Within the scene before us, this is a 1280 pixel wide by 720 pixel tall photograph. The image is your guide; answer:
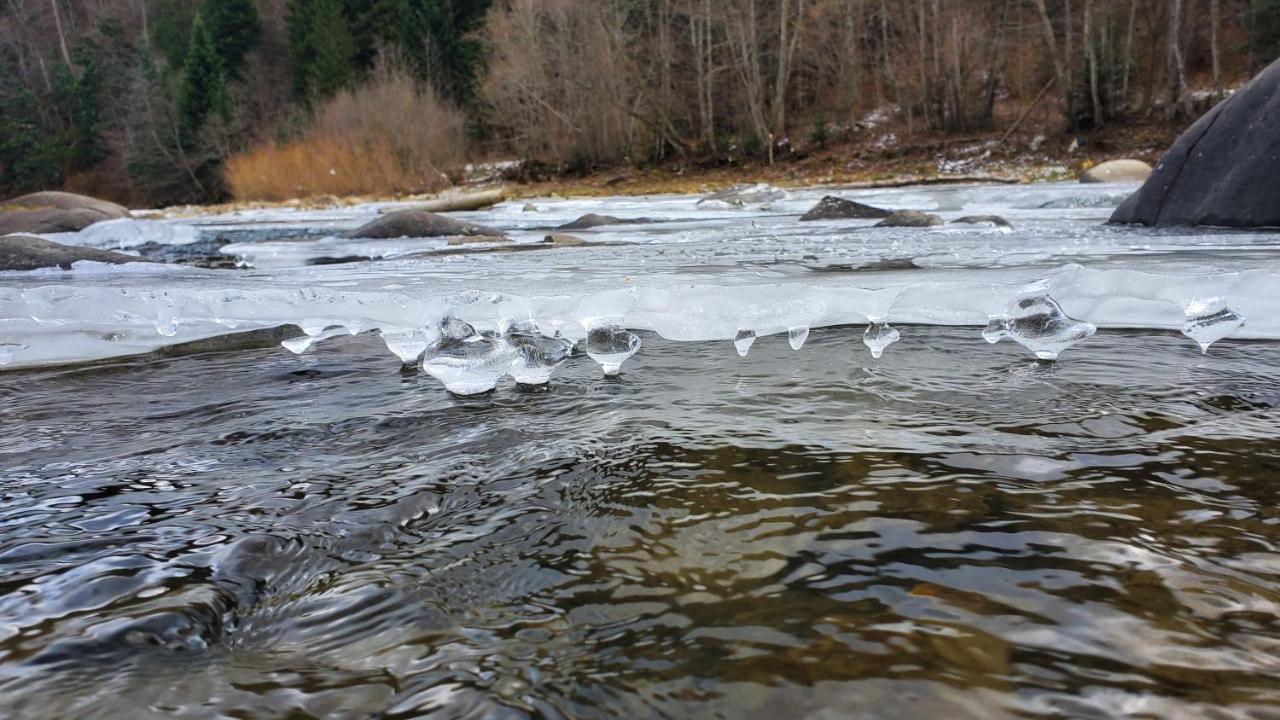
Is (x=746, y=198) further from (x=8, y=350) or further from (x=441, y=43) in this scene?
(x=441, y=43)

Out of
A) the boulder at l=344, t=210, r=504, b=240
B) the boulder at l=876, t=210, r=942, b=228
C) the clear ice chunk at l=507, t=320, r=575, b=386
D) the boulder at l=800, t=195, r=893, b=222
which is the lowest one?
the clear ice chunk at l=507, t=320, r=575, b=386

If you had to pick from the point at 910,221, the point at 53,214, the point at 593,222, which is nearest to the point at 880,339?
the point at 910,221

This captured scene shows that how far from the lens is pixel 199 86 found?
136 ft

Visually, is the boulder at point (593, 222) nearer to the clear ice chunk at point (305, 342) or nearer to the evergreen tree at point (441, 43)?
the clear ice chunk at point (305, 342)

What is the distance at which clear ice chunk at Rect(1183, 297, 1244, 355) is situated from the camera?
2412 mm

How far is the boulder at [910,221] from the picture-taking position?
8055 millimetres

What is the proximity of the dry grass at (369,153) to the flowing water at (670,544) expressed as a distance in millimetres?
23647

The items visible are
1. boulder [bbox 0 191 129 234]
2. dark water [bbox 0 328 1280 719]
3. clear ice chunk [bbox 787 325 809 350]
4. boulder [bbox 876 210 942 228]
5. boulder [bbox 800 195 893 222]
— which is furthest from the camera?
boulder [bbox 0 191 129 234]

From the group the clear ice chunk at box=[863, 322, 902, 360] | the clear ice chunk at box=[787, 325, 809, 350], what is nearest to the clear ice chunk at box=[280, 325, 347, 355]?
the clear ice chunk at box=[787, 325, 809, 350]

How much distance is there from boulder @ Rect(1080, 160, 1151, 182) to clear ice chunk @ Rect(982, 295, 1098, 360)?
1335 cm

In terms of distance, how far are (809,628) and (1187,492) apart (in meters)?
0.82

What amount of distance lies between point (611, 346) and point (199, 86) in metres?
46.6

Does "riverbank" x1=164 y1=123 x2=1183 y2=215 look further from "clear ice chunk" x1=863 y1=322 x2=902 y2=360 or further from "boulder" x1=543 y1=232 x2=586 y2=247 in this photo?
"clear ice chunk" x1=863 y1=322 x2=902 y2=360

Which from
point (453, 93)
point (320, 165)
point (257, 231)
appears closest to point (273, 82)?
point (453, 93)
